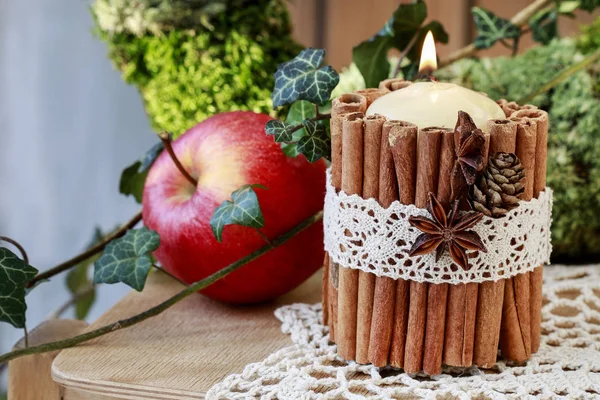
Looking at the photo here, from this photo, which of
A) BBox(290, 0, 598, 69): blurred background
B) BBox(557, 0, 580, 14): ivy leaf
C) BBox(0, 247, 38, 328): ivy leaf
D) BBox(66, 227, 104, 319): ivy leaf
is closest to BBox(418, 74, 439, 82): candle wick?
BBox(0, 247, 38, 328): ivy leaf

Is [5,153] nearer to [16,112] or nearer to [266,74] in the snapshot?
[16,112]

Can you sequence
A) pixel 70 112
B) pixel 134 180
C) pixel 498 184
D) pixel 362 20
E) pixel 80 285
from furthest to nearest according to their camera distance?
pixel 70 112, pixel 362 20, pixel 80 285, pixel 134 180, pixel 498 184

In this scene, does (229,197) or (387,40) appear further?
(387,40)

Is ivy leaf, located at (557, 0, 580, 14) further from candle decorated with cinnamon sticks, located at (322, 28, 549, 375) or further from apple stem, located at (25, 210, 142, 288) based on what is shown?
apple stem, located at (25, 210, 142, 288)

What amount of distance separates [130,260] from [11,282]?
121 mm

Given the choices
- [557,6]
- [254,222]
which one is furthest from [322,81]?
[557,6]

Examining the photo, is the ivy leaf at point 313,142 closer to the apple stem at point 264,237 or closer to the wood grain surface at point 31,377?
the apple stem at point 264,237

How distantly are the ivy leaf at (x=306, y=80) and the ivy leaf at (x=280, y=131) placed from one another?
0.04 meters

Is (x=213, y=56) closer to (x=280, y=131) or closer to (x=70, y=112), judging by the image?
(x=280, y=131)

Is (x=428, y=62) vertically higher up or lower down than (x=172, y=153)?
higher up

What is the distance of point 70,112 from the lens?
183cm

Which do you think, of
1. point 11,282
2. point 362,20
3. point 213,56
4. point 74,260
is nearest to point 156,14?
point 213,56

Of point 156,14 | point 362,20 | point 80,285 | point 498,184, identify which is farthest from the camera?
point 362,20

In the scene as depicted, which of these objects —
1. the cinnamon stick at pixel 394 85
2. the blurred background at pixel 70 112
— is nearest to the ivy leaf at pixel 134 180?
the cinnamon stick at pixel 394 85
